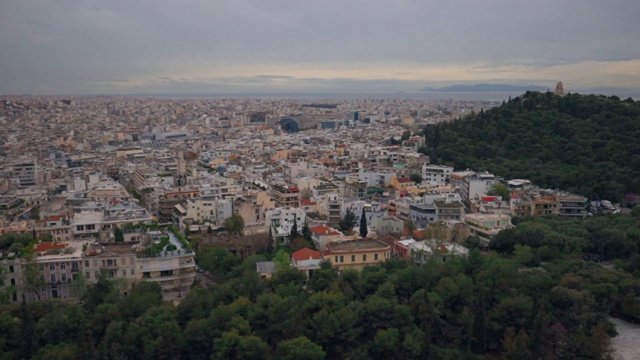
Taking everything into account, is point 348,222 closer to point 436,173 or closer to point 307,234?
point 307,234

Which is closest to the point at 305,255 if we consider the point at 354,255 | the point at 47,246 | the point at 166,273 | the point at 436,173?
the point at 354,255

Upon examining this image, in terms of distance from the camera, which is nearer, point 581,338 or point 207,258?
point 581,338

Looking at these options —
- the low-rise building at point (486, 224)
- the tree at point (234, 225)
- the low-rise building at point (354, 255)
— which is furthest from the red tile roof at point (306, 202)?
the low-rise building at point (354, 255)

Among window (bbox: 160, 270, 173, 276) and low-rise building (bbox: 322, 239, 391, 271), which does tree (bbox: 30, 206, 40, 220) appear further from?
low-rise building (bbox: 322, 239, 391, 271)

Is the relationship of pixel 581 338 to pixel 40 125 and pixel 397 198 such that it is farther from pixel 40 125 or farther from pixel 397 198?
pixel 40 125

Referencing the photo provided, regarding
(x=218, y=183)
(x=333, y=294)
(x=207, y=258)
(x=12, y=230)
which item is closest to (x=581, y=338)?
(x=333, y=294)

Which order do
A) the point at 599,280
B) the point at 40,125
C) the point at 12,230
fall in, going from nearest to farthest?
the point at 599,280 → the point at 12,230 → the point at 40,125

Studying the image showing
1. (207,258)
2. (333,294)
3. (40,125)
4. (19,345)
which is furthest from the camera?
(40,125)
